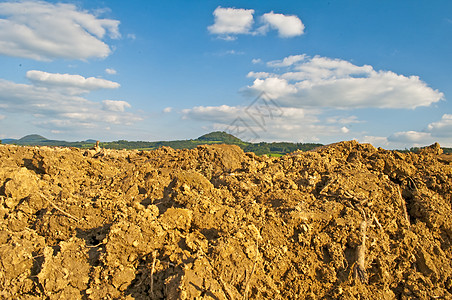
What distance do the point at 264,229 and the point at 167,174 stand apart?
3303 millimetres

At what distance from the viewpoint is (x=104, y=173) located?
8.95 m

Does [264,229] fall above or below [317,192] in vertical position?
below

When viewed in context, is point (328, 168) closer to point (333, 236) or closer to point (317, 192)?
point (317, 192)

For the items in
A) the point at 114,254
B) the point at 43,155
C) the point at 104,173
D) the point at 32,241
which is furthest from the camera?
the point at 104,173

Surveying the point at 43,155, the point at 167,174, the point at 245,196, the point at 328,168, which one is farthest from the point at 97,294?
the point at 43,155

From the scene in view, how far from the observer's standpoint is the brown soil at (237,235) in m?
3.88

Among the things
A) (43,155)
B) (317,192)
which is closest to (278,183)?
(317,192)

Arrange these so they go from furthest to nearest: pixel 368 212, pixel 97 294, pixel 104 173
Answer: pixel 104 173 → pixel 368 212 → pixel 97 294

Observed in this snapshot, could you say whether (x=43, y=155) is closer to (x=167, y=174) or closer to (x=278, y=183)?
(x=167, y=174)

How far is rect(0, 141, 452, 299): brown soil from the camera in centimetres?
388

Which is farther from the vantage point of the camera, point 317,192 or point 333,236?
point 317,192

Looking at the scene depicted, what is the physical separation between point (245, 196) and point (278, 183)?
914mm

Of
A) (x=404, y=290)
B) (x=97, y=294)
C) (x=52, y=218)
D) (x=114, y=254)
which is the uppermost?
(x=52, y=218)

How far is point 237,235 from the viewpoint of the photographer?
169 inches
